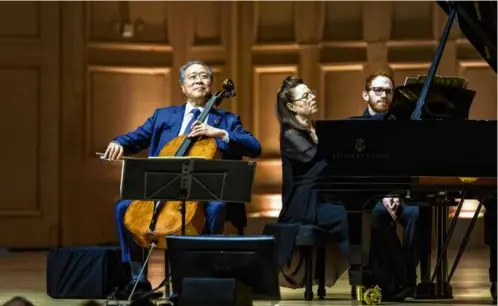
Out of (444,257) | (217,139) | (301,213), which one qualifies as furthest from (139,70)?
(444,257)

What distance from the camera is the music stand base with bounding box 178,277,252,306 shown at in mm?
4473

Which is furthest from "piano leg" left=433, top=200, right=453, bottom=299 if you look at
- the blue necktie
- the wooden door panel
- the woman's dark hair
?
the wooden door panel

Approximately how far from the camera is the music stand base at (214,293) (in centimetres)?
447

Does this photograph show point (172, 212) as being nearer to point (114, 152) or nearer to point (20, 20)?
point (114, 152)

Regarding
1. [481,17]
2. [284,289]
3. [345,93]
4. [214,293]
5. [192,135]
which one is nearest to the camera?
[214,293]

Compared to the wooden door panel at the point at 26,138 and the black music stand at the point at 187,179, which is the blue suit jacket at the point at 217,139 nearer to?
the black music stand at the point at 187,179

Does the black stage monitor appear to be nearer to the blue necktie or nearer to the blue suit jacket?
the blue suit jacket

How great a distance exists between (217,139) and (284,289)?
1006 millimetres

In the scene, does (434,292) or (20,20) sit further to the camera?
(20,20)

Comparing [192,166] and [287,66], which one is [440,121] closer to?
[192,166]

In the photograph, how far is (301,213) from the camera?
5.59 meters

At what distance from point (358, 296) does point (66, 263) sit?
1.36 metres

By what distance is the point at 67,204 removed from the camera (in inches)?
330

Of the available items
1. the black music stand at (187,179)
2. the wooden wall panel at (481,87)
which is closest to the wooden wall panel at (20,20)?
the wooden wall panel at (481,87)
